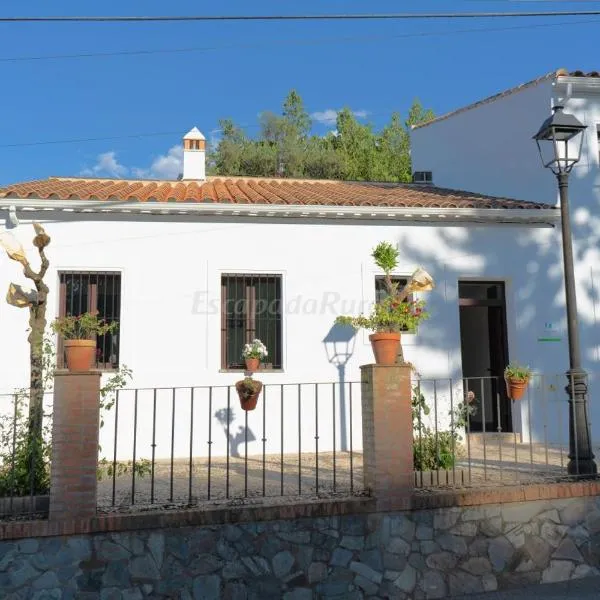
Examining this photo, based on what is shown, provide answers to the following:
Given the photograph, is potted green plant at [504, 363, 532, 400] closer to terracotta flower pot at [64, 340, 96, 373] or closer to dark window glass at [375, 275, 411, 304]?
dark window glass at [375, 275, 411, 304]

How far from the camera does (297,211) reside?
9414mm

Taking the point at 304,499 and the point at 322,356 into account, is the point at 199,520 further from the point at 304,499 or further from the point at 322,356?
the point at 322,356

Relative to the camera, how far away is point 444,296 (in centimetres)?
981

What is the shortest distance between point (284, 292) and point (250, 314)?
61 cm

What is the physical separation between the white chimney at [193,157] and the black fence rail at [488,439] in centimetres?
621

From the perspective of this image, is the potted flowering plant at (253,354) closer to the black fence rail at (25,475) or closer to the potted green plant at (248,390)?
the potted green plant at (248,390)

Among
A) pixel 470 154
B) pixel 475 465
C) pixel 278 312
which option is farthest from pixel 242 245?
pixel 470 154

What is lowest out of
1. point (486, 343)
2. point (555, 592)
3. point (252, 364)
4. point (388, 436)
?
point (555, 592)

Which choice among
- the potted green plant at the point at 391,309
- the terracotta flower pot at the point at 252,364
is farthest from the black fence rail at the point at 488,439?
the terracotta flower pot at the point at 252,364

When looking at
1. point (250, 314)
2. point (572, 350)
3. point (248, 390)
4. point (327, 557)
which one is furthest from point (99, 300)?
point (572, 350)

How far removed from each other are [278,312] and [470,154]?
19.1 feet

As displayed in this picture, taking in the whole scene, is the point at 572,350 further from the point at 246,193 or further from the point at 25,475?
the point at 246,193

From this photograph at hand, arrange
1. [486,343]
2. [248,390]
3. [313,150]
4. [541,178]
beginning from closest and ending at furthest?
[248,390] → [541,178] → [486,343] → [313,150]

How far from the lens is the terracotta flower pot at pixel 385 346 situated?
713cm
